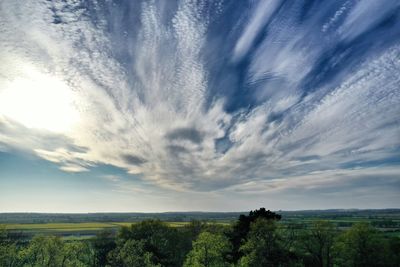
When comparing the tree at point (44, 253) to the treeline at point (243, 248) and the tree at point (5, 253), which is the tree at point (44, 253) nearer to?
the treeline at point (243, 248)

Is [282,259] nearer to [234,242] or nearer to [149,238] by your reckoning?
[234,242]

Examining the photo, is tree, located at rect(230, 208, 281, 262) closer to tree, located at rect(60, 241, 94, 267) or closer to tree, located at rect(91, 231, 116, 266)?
tree, located at rect(60, 241, 94, 267)

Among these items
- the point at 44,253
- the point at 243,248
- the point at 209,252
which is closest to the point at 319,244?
the point at 243,248

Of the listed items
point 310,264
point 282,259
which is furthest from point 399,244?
point 282,259

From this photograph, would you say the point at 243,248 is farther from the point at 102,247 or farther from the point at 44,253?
the point at 102,247

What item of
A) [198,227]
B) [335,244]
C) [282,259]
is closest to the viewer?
[282,259]

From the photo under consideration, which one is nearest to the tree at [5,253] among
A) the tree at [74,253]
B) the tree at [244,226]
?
the tree at [74,253]

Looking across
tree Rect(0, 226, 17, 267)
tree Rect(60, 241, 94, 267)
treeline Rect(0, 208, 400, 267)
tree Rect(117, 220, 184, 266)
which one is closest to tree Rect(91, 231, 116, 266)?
treeline Rect(0, 208, 400, 267)

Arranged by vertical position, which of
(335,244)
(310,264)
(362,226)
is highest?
(362,226)
